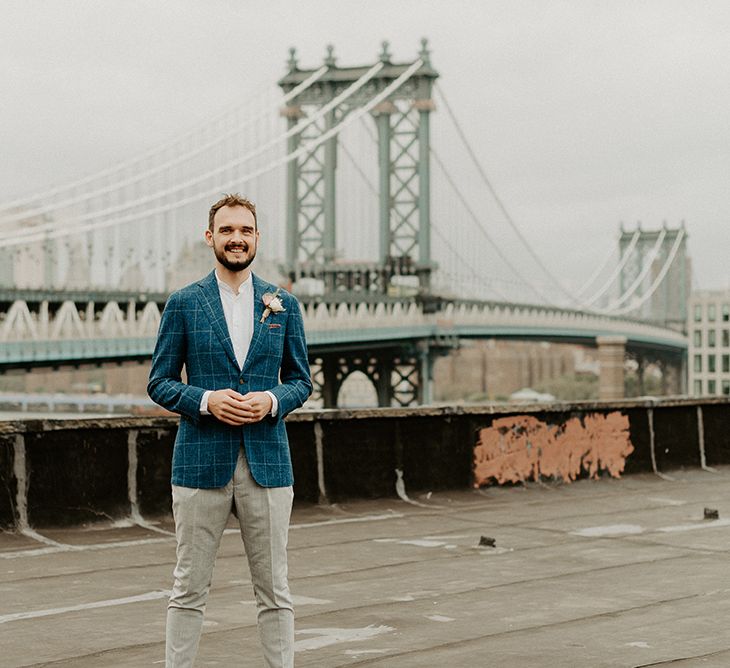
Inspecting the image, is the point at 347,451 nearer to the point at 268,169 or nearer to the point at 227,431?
the point at 227,431

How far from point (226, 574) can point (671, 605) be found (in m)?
2.44

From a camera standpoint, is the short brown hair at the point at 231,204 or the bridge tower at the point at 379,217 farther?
the bridge tower at the point at 379,217

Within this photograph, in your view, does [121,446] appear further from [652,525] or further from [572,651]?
[572,651]

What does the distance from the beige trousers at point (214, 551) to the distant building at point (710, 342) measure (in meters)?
126

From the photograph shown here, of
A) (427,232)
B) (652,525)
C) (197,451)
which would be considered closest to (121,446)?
(652,525)

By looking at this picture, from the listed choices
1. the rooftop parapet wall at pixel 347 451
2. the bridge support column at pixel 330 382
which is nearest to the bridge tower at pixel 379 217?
the bridge support column at pixel 330 382

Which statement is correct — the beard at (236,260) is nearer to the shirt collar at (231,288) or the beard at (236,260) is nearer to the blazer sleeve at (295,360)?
the shirt collar at (231,288)

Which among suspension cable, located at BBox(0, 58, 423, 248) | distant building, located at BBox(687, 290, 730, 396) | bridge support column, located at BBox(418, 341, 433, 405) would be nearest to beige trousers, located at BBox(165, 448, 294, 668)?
suspension cable, located at BBox(0, 58, 423, 248)

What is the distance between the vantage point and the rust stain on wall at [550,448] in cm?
1196

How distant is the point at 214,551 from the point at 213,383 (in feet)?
1.88

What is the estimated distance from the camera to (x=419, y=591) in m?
6.78

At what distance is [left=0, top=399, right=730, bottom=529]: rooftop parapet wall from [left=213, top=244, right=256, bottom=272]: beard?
16.0ft

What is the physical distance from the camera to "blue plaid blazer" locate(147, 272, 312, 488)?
14.2ft

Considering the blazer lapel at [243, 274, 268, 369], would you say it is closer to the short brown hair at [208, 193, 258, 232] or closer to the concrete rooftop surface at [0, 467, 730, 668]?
the short brown hair at [208, 193, 258, 232]
